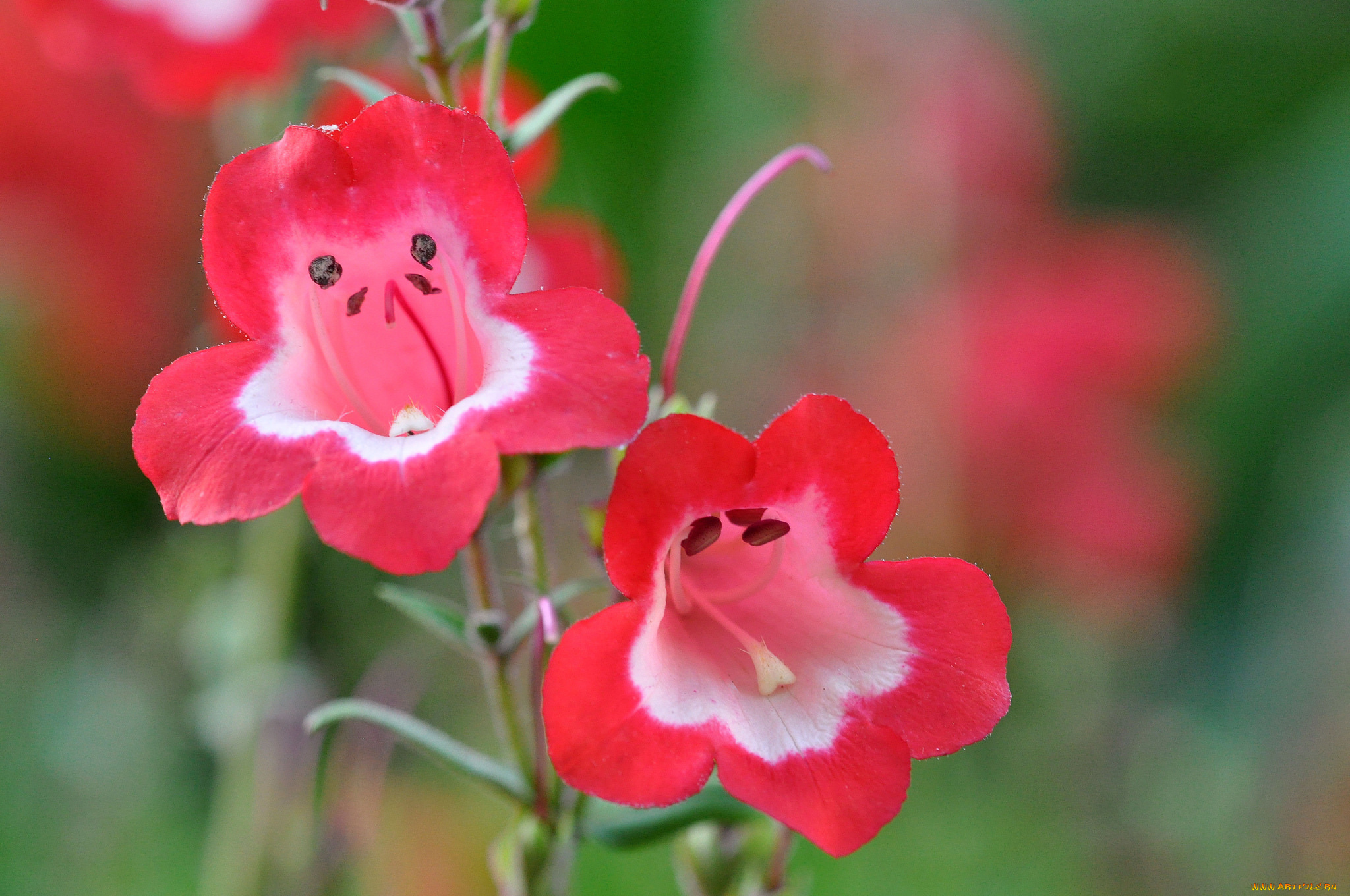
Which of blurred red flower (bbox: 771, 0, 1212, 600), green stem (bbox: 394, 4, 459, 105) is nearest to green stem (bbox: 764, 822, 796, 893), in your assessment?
green stem (bbox: 394, 4, 459, 105)

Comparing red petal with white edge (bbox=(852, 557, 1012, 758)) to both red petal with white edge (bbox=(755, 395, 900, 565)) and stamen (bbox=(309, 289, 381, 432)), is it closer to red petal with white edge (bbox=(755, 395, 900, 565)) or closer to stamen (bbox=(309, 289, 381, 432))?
red petal with white edge (bbox=(755, 395, 900, 565))

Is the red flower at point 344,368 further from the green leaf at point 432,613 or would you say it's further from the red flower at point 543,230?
the red flower at point 543,230

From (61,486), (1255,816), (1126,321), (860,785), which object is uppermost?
(860,785)

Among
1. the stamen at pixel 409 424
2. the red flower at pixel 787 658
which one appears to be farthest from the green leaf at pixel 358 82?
the red flower at pixel 787 658

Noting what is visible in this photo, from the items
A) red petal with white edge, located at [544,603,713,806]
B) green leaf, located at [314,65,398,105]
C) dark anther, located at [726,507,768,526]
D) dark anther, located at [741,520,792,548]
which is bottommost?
red petal with white edge, located at [544,603,713,806]

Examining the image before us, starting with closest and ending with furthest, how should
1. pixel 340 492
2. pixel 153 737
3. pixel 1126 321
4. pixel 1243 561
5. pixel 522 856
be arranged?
pixel 340 492 < pixel 522 856 < pixel 153 737 < pixel 1126 321 < pixel 1243 561

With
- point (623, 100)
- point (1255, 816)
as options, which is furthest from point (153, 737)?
point (1255, 816)

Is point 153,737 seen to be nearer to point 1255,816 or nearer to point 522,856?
point 522,856

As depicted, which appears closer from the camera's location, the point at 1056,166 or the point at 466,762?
the point at 466,762
